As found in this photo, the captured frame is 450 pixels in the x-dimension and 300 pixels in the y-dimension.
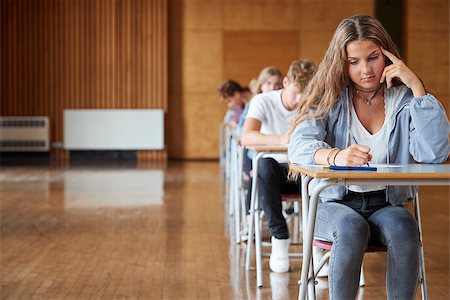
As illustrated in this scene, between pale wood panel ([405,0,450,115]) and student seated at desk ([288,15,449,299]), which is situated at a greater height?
pale wood panel ([405,0,450,115])

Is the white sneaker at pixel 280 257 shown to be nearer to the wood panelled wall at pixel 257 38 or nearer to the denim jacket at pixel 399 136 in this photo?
the denim jacket at pixel 399 136

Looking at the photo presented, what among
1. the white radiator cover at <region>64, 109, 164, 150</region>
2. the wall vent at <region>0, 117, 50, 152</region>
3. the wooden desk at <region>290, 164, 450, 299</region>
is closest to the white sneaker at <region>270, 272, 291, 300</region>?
the wooden desk at <region>290, 164, 450, 299</region>

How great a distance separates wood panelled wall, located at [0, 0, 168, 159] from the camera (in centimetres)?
1372

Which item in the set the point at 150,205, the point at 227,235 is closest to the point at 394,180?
the point at 227,235

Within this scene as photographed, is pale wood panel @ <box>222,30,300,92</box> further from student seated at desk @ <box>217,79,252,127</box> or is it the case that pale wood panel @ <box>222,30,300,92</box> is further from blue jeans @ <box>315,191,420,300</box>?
blue jeans @ <box>315,191,420,300</box>

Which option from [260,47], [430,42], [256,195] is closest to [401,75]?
[256,195]

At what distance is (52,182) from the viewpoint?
367 inches

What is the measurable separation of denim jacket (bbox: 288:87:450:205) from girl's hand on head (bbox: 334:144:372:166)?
6.9 inches

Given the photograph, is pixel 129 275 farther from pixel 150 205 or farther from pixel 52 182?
pixel 52 182

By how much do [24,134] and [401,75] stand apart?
11.8 meters

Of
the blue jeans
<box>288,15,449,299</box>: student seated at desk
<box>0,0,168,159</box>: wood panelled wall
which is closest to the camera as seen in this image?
the blue jeans

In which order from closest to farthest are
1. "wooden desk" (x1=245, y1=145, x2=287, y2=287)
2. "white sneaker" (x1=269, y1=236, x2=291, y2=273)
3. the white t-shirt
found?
"wooden desk" (x1=245, y1=145, x2=287, y2=287)
"white sneaker" (x1=269, y1=236, x2=291, y2=273)
the white t-shirt

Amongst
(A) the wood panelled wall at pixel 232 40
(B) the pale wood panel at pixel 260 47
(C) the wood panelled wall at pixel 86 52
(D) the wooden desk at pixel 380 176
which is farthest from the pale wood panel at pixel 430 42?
(D) the wooden desk at pixel 380 176

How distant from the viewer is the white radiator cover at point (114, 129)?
45.1ft
